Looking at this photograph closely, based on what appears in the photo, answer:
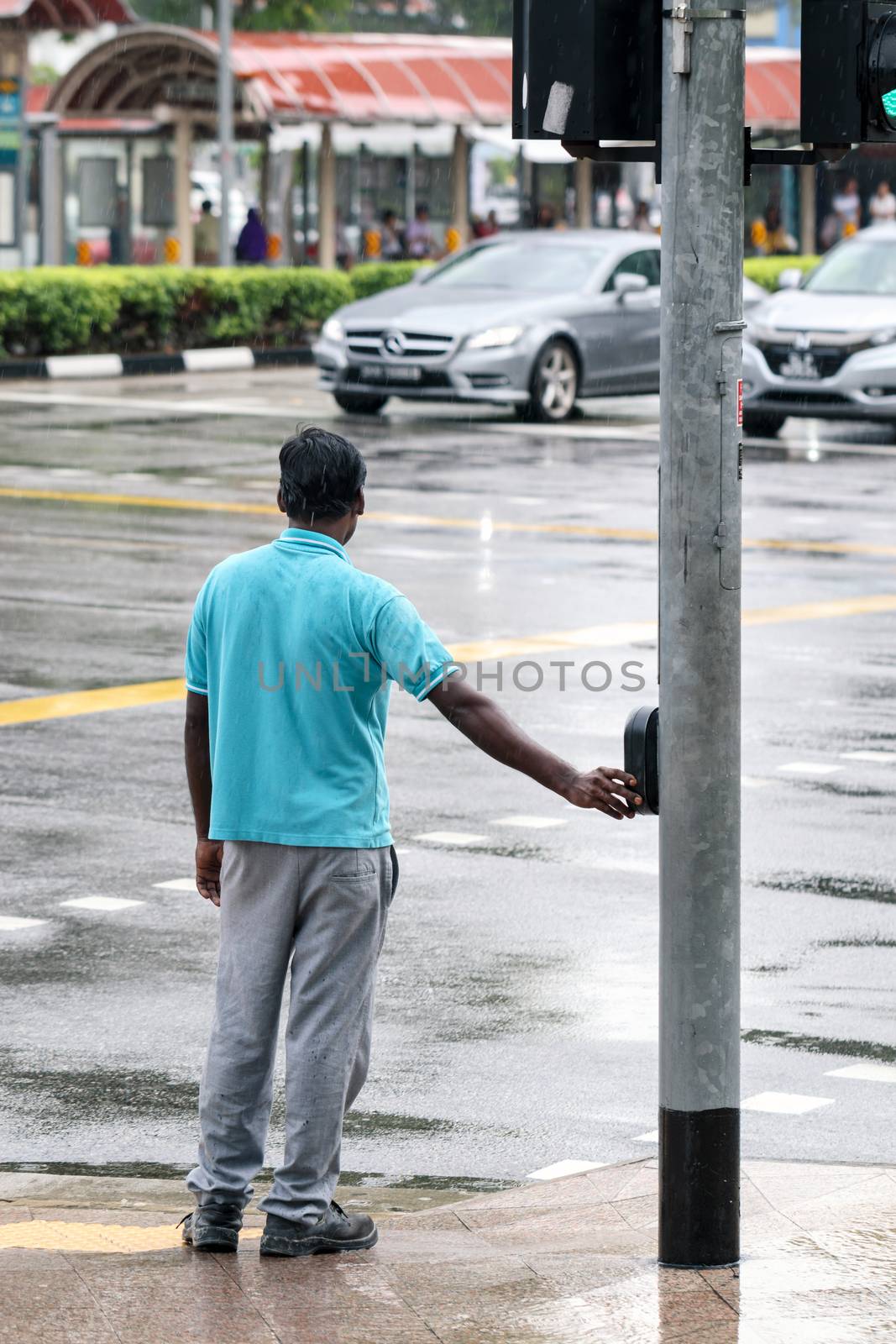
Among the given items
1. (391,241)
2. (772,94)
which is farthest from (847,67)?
(391,241)

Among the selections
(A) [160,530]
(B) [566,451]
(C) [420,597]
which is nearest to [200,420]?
(B) [566,451]

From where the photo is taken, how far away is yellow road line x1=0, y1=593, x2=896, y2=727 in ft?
35.8

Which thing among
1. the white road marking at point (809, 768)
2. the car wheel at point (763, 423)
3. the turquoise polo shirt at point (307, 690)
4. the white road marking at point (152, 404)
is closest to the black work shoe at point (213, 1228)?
the turquoise polo shirt at point (307, 690)

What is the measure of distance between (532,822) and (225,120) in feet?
90.7

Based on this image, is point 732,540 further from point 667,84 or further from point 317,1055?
point 317,1055

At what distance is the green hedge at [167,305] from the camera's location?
29.6 meters

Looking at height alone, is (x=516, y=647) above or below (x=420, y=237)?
below

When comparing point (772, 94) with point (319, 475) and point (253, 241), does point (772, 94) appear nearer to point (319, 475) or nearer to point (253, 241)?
point (253, 241)

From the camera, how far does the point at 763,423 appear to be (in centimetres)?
2359

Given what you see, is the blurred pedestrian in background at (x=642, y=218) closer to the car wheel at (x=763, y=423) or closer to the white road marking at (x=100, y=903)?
the car wheel at (x=763, y=423)

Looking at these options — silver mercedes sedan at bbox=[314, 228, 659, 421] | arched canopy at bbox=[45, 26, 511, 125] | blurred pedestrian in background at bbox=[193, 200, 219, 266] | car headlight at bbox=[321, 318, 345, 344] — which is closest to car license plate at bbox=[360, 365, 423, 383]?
silver mercedes sedan at bbox=[314, 228, 659, 421]

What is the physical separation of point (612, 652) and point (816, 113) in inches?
296

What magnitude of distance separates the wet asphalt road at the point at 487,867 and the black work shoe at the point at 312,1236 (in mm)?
838

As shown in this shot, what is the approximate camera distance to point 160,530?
16594mm
